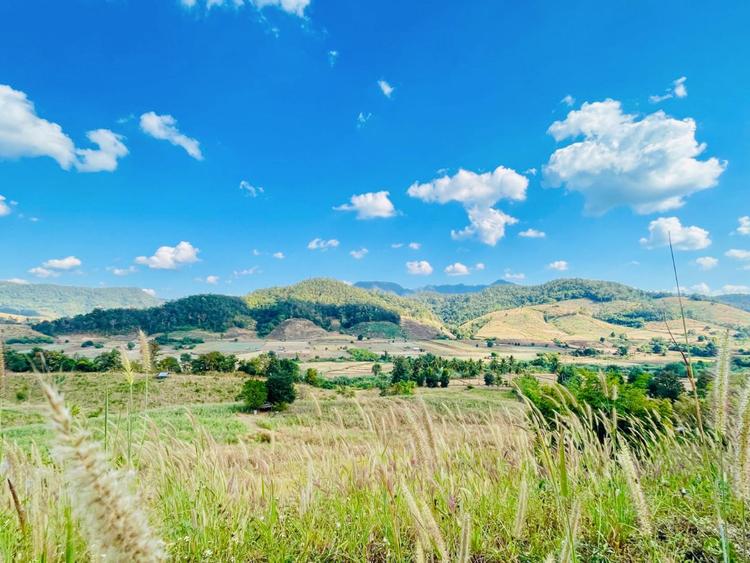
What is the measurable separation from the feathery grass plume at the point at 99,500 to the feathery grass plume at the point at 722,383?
276cm

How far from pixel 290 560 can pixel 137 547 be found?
10.0 feet

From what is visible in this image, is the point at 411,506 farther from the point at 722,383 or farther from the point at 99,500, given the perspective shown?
the point at 722,383

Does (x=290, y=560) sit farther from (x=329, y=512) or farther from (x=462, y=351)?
(x=462, y=351)

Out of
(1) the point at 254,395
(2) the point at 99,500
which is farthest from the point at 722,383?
(1) the point at 254,395

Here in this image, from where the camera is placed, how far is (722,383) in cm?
235

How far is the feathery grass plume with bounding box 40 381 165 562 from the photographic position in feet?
2.64

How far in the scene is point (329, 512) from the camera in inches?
165

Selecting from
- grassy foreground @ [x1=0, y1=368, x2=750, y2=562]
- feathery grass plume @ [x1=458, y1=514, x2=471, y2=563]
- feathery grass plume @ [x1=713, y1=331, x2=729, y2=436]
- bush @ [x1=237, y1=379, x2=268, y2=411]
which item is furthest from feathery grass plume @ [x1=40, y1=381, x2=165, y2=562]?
bush @ [x1=237, y1=379, x2=268, y2=411]

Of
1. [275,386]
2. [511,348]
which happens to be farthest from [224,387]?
[511,348]

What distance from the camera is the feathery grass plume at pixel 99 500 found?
80 centimetres

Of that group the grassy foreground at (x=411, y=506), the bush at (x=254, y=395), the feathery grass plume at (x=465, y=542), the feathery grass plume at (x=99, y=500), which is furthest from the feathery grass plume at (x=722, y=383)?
the bush at (x=254, y=395)

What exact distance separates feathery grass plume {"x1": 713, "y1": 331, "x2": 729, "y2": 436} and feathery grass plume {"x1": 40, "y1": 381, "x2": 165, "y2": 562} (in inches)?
109

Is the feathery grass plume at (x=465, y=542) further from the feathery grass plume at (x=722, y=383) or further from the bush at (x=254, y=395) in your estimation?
the bush at (x=254, y=395)

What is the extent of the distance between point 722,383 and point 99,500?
3069 mm
